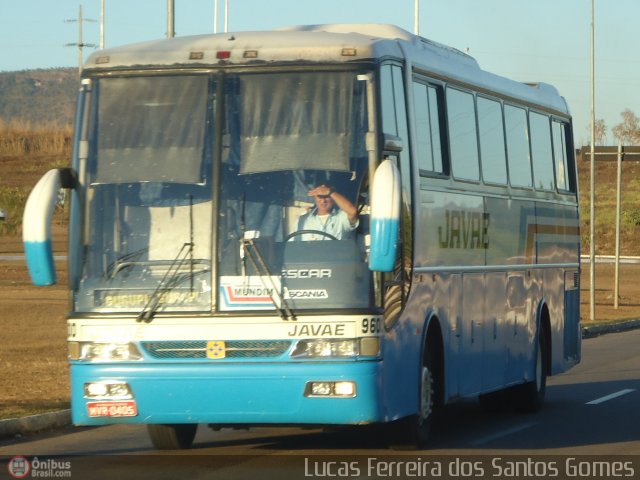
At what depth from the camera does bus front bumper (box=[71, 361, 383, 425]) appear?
36.9 ft

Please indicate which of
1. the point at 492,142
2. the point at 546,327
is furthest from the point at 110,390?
the point at 546,327

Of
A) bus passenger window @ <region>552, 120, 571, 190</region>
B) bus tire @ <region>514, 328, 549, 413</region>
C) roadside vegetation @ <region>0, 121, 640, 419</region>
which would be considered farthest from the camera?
bus passenger window @ <region>552, 120, 571, 190</region>

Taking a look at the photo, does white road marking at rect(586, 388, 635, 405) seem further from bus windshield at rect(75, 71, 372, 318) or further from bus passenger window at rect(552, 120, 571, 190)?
bus windshield at rect(75, 71, 372, 318)

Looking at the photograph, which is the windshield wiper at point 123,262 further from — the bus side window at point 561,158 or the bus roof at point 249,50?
the bus side window at point 561,158

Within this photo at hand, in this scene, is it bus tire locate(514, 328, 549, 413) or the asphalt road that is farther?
bus tire locate(514, 328, 549, 413)

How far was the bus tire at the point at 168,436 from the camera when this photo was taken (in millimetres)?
12859

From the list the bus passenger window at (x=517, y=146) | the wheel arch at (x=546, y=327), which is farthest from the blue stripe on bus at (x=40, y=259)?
the wheel arch at (x=546, y=327)

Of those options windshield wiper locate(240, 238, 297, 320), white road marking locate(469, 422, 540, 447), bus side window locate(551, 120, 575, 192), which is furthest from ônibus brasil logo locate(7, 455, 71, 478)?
bus side window locate(551, 120, 575, 192)

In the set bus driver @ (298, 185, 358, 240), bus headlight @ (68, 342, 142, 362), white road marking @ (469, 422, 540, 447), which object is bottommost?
white road marking @ (469, 422, 540, 447)

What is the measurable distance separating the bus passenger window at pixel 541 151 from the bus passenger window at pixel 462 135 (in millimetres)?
2439

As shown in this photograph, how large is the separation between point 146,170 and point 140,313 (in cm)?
109

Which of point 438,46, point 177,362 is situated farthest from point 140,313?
point 438,46

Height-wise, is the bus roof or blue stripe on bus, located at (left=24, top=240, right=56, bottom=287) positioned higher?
the bus roof

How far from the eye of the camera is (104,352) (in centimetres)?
1152
